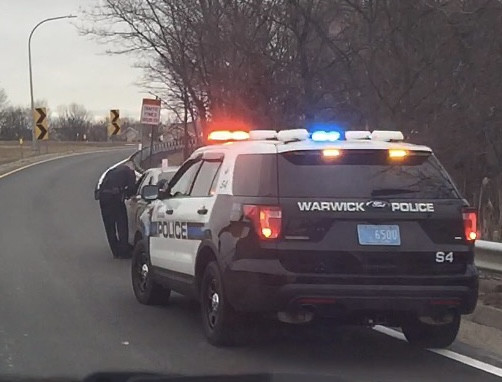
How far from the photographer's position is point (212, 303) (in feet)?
27.1

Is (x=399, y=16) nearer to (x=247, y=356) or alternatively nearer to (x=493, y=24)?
(x=493, y=24)

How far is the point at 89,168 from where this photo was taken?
4538 cm

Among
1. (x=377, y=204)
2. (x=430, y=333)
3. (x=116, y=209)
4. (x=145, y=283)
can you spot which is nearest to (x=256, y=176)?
(x=377, y=204)

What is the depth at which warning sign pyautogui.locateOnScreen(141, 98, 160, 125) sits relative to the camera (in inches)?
1016

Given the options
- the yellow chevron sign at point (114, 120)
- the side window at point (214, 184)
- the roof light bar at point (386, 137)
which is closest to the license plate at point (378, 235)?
the roof light bar at point (386, 137)

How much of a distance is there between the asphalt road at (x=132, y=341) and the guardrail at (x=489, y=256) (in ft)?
4.84

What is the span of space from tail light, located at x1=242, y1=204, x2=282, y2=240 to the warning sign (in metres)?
18.7

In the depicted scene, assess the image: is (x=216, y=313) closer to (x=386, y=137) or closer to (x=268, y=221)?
(x=268, y=221)

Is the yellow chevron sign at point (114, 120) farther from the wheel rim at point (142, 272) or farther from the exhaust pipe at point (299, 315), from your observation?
the exhaust pipe at point (299, 315)

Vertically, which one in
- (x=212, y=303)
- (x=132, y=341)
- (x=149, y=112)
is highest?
(x=149, y=112)

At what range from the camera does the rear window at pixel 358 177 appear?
744cm

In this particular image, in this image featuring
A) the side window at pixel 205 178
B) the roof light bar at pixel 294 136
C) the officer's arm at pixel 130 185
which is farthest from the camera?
the officer's arm at pixel 130 185

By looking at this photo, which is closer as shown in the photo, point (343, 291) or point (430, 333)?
point (343, 291)

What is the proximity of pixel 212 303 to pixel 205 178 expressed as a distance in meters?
1.25
